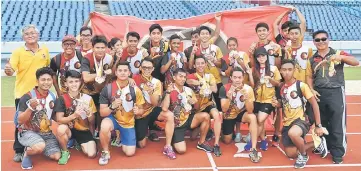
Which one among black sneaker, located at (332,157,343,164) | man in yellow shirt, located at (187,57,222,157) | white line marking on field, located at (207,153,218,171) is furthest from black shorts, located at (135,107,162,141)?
black sneaker, located at (332,157,343,164)

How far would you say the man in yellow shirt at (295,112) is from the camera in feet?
16.3

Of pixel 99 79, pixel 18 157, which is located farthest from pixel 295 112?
pixel 18 157

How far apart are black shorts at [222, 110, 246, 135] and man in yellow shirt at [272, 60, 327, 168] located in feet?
2.29

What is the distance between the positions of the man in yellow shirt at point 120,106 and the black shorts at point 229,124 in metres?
1.27

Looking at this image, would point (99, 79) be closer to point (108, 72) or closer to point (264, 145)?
point (108, 72)

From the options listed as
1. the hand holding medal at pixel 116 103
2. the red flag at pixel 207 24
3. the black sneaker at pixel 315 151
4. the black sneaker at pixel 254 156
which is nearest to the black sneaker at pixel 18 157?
the hand holding medal at pixel 116 103

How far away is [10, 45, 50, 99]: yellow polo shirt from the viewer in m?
5.05

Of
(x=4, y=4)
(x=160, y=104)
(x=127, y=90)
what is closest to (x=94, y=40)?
(x=127, y=90)

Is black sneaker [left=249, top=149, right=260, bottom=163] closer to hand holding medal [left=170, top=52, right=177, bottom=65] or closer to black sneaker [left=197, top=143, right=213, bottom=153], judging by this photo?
black sneaker [left=197, top=143, right=213, bottom=153]

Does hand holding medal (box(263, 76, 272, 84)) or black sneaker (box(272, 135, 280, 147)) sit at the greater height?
hand holding medal (box(263, 76, 272, 84))

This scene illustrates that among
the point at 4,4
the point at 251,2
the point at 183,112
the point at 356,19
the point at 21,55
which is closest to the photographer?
the point at 21,55

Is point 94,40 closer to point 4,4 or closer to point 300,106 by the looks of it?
point 300,106

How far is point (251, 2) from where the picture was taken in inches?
1011

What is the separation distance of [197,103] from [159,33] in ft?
3.73
